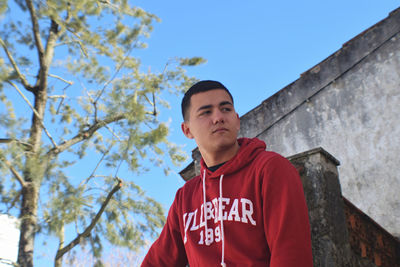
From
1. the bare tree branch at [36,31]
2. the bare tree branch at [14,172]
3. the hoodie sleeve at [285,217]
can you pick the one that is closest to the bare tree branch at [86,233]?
the bare tree branch at [14,172]

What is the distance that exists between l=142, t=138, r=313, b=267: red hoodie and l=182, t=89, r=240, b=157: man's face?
0.08 meters

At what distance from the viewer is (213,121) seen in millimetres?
1663

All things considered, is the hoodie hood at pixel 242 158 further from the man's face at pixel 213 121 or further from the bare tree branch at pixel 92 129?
the bare tree branch at pixel 92 129

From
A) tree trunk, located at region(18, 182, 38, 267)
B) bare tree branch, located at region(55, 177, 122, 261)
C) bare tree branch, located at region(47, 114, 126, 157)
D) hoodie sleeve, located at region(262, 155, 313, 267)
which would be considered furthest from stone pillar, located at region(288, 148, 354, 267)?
bare tree branch, located at region(47, 114, 126, 157)

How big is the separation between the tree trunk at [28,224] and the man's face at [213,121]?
255 inches

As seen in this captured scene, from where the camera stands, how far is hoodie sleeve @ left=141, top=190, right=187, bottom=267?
5.87ft

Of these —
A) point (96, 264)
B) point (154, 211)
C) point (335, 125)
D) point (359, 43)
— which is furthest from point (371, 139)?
point (96, 264)

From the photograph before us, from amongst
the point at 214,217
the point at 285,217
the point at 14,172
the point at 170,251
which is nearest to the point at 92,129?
the point at 14,172

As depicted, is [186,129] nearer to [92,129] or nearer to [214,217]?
[214,217]

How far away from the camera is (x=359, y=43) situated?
5.34m

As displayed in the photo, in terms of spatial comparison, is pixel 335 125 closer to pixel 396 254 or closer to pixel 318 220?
pixel 396 254

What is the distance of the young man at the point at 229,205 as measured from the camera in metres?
1.32

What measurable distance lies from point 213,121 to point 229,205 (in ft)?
1.17

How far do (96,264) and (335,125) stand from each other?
532cm
